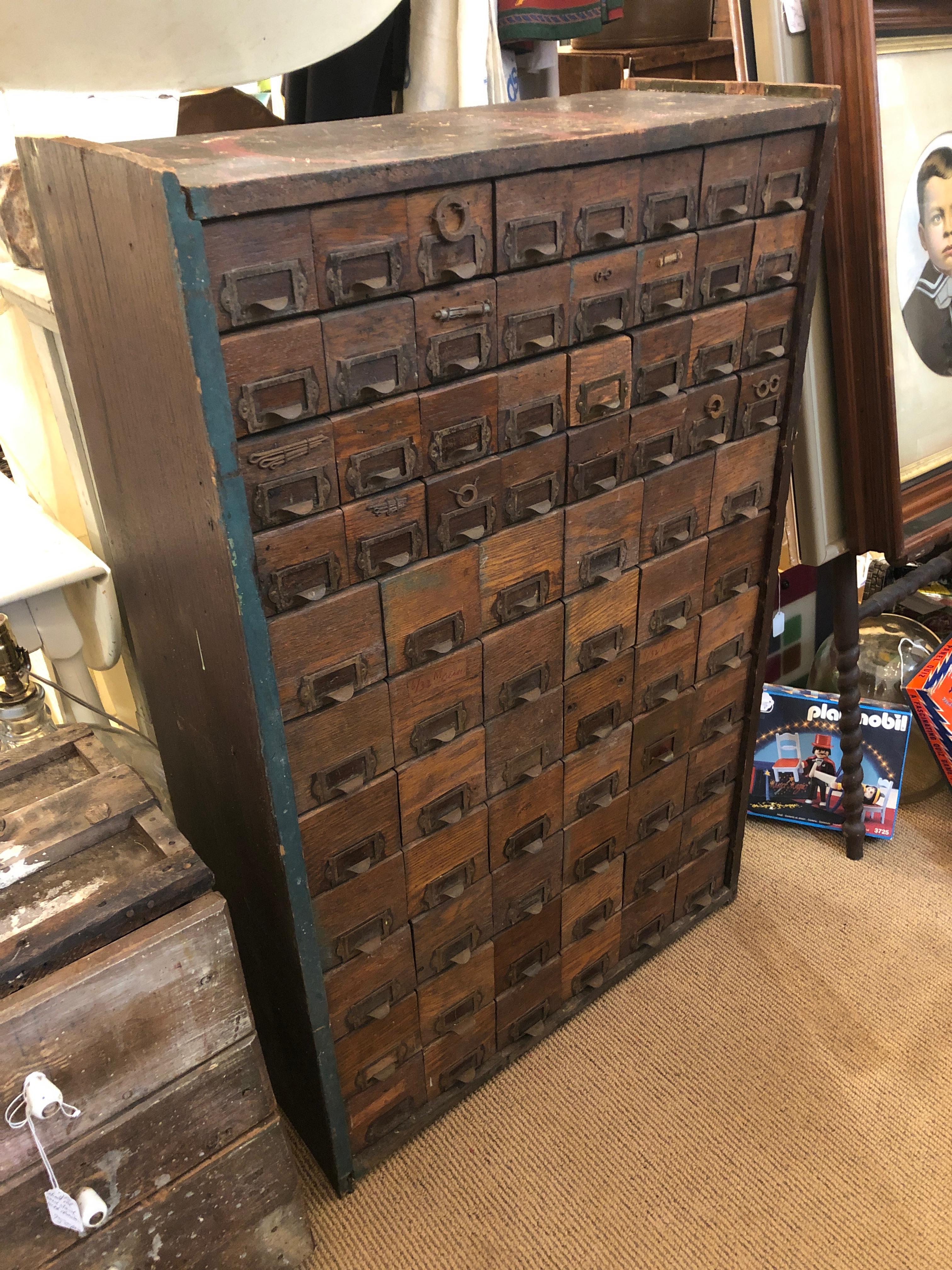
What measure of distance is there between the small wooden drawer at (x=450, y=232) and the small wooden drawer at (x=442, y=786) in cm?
47

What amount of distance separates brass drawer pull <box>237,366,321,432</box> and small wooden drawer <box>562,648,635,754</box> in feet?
1.60

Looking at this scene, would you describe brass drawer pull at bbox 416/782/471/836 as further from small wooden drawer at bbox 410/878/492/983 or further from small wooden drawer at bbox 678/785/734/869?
small wooden drawer at bbox 678/785/734/869

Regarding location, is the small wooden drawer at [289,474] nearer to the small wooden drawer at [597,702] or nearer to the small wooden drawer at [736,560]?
the small wooden drawer at [597,702]

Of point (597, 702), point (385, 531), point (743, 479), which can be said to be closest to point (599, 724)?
point (597, 702)

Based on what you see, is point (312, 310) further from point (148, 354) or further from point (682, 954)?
point (682, 954)

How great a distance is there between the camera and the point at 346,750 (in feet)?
3.11

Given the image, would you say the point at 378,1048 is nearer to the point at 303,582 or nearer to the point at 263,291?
the point at 303,582

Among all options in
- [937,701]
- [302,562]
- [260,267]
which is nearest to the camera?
[260,267]

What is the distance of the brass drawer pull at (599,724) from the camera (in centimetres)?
119

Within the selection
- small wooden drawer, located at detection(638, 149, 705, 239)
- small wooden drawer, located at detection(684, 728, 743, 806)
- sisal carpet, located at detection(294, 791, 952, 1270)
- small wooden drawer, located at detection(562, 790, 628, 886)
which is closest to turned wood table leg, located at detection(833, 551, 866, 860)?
sisal carpet, located at detection(294, 791, 952, 1270)

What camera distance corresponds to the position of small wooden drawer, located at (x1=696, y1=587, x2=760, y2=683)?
4.19ft

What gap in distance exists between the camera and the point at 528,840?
119cm

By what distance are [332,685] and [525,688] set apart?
0.26 meters

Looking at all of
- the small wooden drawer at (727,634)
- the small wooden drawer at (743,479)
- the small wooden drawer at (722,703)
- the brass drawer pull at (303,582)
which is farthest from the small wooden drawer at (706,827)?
the brass drawer pull at (303,582)
